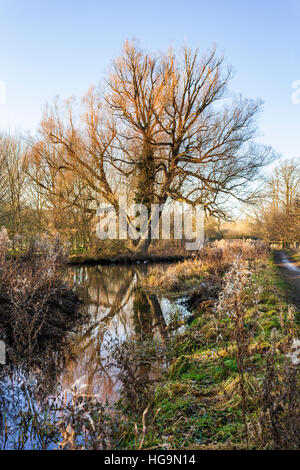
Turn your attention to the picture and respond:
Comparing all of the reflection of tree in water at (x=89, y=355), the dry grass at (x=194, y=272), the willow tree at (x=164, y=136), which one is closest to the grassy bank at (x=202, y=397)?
the reflection of tree in water at (x=89, y=355)

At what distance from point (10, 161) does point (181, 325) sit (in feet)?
66.4

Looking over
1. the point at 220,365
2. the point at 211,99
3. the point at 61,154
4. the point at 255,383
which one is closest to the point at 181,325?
the point at 220,365

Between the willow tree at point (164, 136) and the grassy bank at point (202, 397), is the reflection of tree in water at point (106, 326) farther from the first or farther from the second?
the willow tree at point (164, 136)

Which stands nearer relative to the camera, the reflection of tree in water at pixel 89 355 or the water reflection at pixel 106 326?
the reflection of tree in water at pixel 89 355

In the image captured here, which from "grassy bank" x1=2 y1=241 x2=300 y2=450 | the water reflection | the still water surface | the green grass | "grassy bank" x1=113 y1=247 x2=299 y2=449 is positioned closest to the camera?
"grassy bank" x1=2 y1=241 x2=300 y2=450

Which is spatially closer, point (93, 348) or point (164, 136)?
point (93, 348)

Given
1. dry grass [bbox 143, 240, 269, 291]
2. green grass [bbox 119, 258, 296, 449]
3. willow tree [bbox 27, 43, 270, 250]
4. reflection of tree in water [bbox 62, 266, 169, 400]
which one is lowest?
reflection of tree in water [bbox 62, 266, 169, 400]

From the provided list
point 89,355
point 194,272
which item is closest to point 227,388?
point 89,355

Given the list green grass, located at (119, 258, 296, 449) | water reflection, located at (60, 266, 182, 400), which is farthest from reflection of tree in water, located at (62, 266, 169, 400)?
green grass, located at (119, 258, 296, 449)

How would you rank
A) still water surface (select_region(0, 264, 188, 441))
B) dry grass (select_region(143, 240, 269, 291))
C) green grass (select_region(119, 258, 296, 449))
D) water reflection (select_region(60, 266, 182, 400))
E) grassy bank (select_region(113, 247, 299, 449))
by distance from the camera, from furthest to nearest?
dry grass (select_region(143, 240, 269, 291)) < water reflection (select_region(60, 266, 182, 400)) < still water surface (select_region(0, 264, 188, 441)) < green grass (select_region(119, 258, 296, 449)) < grassy bank (select_region(113, 247, 299, 449))

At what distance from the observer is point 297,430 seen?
2238 millimetres

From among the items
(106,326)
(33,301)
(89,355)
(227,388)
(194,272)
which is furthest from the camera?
(194,272)

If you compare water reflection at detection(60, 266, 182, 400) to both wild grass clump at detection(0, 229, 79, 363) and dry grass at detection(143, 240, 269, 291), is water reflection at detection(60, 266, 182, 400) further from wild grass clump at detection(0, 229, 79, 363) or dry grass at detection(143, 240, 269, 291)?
dry grass at detection(143, 240, 269, 291)

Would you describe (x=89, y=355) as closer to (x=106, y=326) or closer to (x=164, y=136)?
(x=106, y=326)
